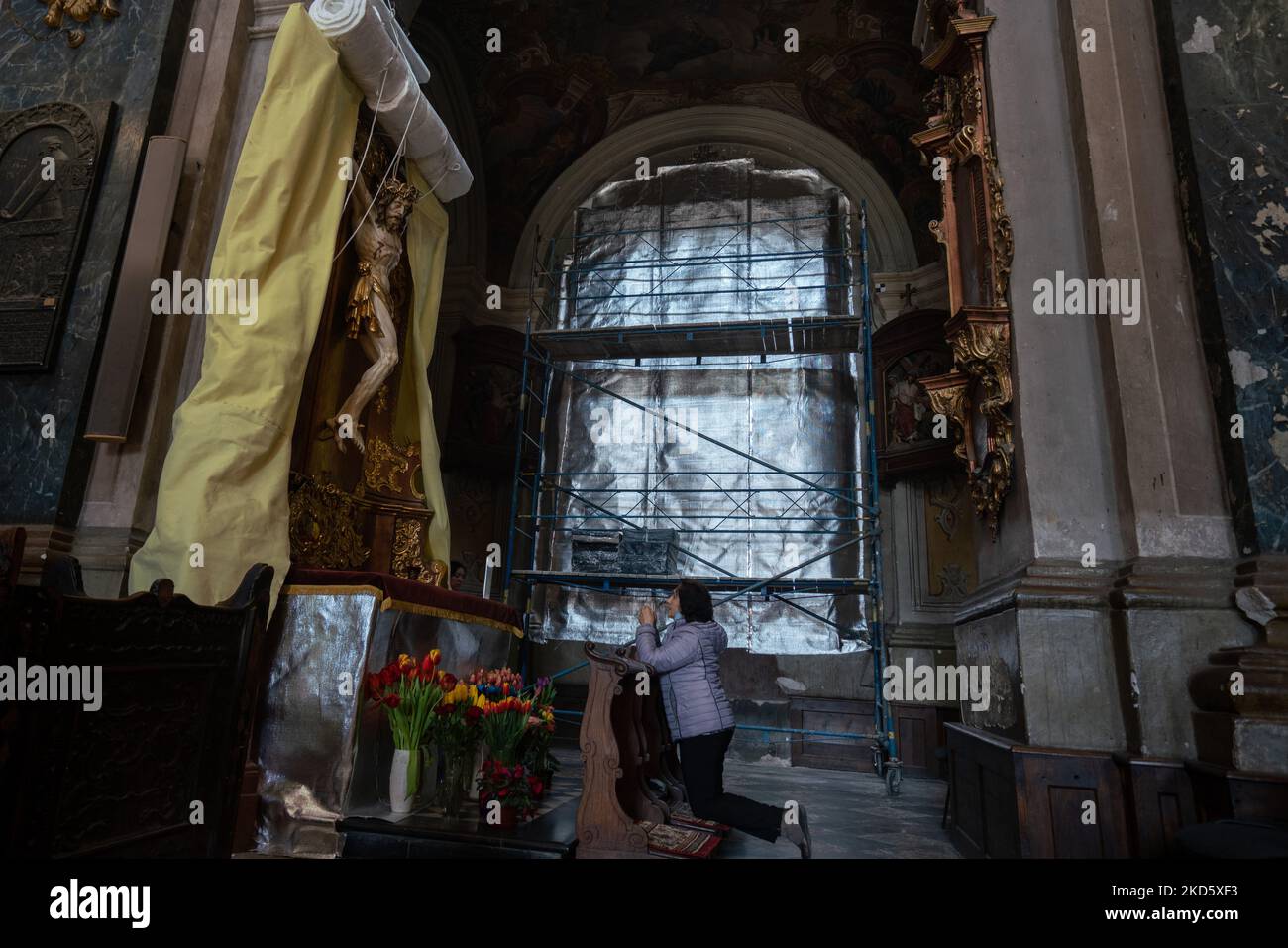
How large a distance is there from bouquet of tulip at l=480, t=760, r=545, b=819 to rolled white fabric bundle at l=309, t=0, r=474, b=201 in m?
3.74

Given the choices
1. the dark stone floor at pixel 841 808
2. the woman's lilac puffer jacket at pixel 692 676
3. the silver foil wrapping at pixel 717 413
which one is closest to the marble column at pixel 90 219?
the woman's lilac puffer jacket at pixel 692 676

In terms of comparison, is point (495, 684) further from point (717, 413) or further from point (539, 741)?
point (717, 413)

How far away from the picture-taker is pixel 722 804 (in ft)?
11.2

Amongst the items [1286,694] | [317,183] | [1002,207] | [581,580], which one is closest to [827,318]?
[581,580]

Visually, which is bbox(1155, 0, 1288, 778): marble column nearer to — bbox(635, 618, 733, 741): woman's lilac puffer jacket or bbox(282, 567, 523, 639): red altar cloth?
bbox(635, 618, 733, 741): woman's lilac puffer jacket

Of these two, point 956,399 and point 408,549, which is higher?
point 956,399

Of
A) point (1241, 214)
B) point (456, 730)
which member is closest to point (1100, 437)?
point (1241, 214)

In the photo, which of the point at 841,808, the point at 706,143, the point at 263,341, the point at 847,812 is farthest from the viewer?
the point at 706,143

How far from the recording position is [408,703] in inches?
124

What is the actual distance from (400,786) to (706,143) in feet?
31.6

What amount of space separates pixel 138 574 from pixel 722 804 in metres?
2.66

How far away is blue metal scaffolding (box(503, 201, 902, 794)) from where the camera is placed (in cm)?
794

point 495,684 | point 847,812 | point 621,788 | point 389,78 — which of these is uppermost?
point 389,78

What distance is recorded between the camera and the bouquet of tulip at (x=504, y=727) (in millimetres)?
3119
